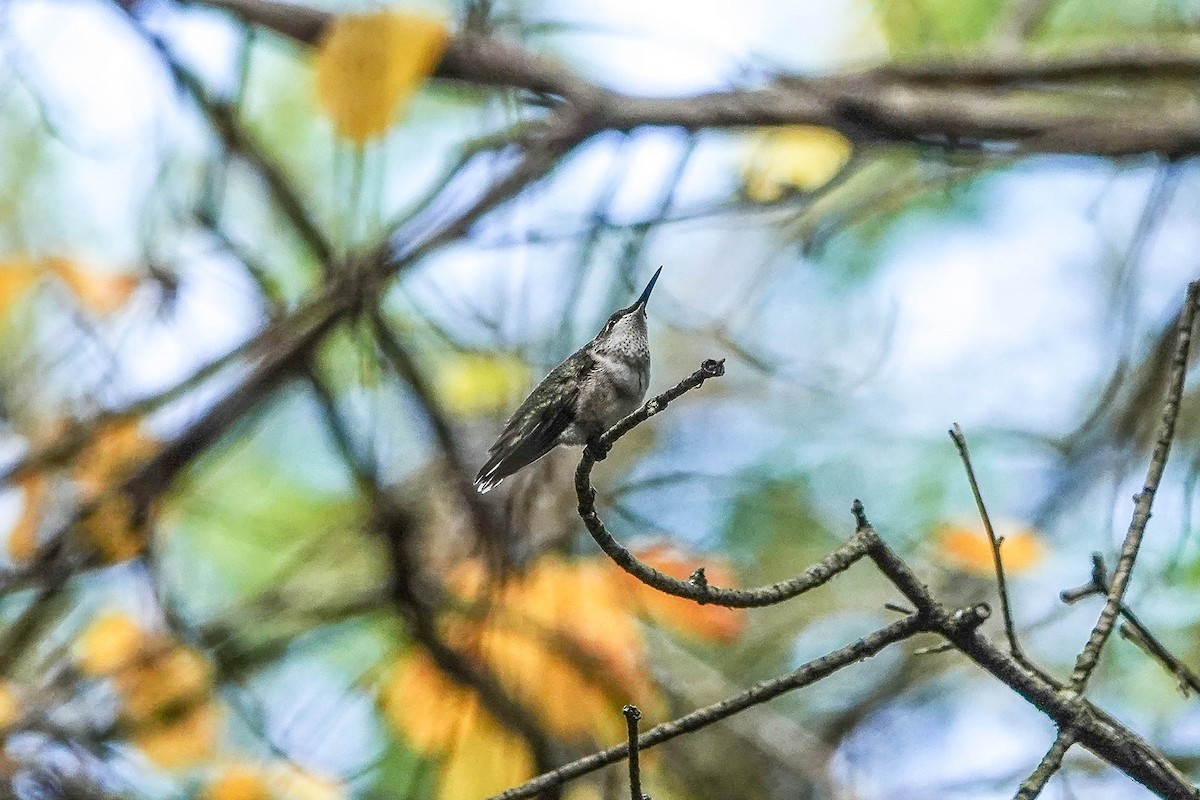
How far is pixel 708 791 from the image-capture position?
5512 millimetres

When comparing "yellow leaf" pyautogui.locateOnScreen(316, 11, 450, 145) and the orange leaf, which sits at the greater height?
"yellow leaf" pyautogui.locateOnScreen(316, 11, 450, 145)

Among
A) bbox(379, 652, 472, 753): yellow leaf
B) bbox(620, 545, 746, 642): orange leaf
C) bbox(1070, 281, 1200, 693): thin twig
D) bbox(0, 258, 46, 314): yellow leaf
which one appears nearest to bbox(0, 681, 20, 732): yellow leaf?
bbox(379, 652, 472, 753): yellow leaf

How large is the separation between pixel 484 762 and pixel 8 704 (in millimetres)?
2015

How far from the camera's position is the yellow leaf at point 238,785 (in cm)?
523

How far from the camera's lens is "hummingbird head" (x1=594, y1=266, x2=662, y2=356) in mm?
2686

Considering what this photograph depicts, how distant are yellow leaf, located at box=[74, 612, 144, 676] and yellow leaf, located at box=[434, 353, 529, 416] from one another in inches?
71.4

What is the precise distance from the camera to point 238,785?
5.29 metres

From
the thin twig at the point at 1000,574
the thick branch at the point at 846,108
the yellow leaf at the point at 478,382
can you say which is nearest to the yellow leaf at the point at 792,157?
the thick branch at the point at 846,108

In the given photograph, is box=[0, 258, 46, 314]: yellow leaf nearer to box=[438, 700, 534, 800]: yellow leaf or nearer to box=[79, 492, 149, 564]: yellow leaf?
box=[79, 492, 149, 564]: yellow leaf

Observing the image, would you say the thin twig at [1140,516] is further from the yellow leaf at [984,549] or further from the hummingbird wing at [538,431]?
the yellow leaf at [984,549]

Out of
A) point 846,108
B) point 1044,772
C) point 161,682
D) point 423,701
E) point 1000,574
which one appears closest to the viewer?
point 1044,772

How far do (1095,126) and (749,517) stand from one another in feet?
13.1

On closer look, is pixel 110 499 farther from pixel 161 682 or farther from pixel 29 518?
pixel 161 682

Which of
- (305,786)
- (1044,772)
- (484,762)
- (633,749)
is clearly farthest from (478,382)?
(1044,772)
